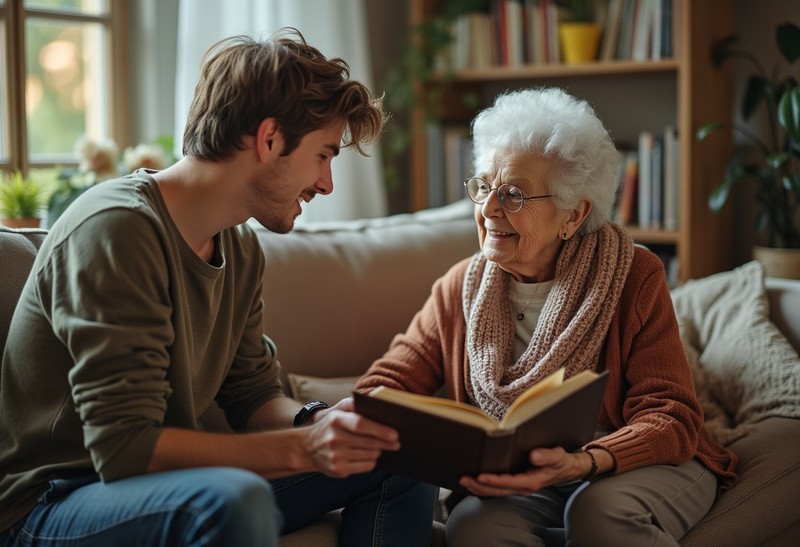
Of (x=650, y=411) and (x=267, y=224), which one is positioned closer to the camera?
(x=267, y=224)

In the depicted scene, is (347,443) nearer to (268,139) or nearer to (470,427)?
(470,427)

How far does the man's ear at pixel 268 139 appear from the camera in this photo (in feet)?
4.80

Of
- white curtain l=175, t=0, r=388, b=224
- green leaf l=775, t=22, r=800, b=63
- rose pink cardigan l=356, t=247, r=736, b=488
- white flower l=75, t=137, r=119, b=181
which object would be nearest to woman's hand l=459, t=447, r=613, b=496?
rose pink cardigan l=356, t=247, r=736, b=488

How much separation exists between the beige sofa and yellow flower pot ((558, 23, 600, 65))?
2.99ft

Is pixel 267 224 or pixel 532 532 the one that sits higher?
pixel 267 224

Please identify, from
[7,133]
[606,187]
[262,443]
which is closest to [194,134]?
[262,443]

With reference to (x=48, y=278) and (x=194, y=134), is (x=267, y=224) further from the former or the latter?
(x=48, y=278)

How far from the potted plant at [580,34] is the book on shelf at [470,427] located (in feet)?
6.05

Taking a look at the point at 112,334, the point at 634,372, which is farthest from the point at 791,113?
the point at 112,334

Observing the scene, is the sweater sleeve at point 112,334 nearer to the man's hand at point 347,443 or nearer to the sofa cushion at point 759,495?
the man's hand at point 347,443

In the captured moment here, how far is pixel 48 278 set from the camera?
137 centimetres

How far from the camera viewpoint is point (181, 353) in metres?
1.45

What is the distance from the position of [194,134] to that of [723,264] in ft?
7.00

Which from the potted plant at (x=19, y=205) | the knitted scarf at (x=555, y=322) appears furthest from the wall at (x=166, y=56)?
the knitted scarf at (x=555, y=322)
